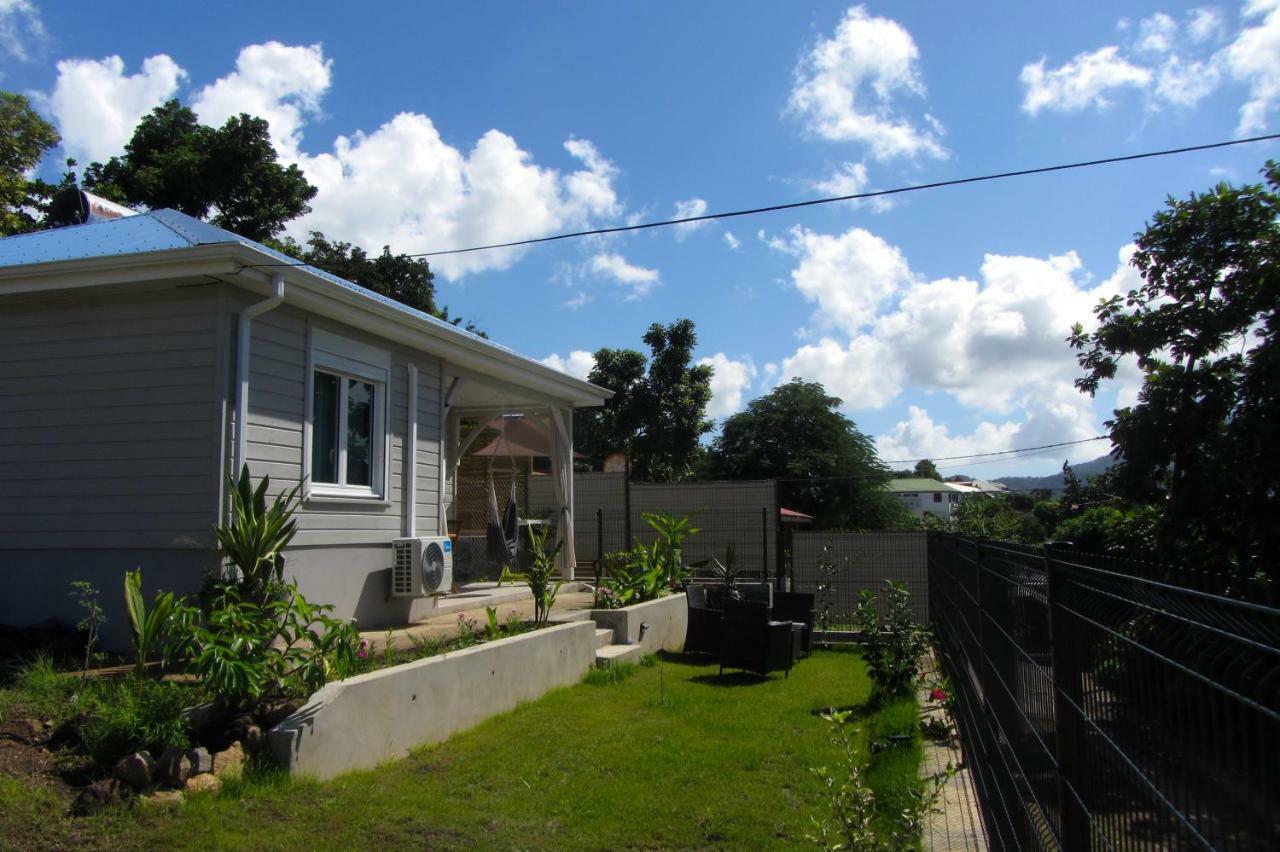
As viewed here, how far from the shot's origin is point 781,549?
15.6m

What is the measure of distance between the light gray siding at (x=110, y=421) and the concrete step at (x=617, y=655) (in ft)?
14.0

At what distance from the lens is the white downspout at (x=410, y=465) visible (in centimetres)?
1022

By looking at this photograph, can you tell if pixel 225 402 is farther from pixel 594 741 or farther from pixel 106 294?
pixel 594 741

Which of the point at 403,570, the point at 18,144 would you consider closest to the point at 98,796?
the point at 403,570

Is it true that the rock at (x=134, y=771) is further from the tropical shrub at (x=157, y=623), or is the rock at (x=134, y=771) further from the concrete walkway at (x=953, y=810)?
the concrete walkway at (x=953, y=810)

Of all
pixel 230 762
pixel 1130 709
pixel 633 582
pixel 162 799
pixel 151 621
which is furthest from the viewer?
pixel 633 582

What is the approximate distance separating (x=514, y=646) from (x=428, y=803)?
269 cm

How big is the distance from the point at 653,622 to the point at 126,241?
→ 7.18 meters

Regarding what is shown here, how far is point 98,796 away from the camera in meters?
4.90

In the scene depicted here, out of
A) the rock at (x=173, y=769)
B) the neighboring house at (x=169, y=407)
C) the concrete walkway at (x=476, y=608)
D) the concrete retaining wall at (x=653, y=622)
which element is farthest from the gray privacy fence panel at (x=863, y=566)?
the rock at (x=173, y=769)

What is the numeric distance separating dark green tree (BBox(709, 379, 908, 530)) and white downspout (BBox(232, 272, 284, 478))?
23.6 metres

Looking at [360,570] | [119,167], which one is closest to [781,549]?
[360,570]

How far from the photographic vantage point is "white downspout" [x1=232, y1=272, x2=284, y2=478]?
777 centimetres

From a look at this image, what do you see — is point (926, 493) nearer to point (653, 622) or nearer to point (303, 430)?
point (653, 622)
